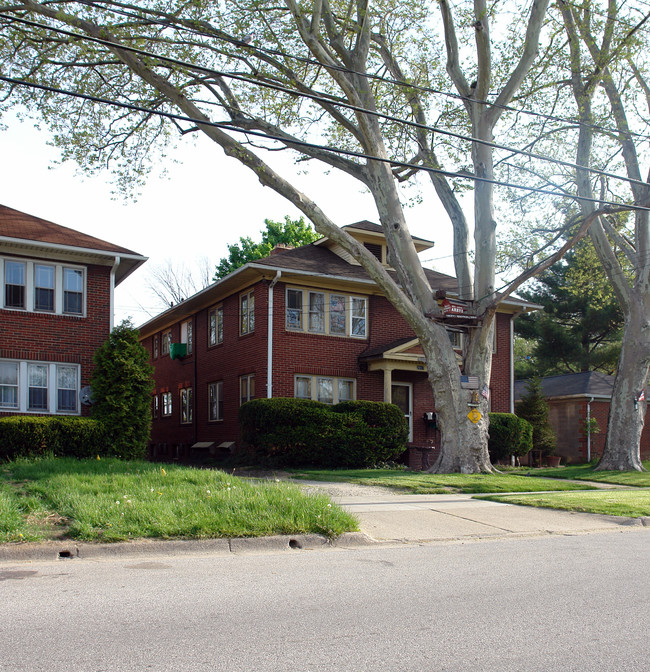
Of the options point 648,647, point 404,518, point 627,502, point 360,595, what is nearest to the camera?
point 648,647

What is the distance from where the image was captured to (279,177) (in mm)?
17656

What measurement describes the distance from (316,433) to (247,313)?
19.4 feet

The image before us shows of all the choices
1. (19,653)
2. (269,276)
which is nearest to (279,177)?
(269,276)

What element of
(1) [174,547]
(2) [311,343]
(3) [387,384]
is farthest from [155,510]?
(3) [387,384]

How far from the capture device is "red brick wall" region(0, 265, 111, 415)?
19.0m

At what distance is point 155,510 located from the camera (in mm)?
8812

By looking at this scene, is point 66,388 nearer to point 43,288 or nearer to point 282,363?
point 43,288

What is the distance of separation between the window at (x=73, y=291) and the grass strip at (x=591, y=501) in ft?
39.4

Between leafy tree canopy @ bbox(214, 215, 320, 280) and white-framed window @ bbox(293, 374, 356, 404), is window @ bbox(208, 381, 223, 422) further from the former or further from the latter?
leafy tree canopy @ bbox(214, 215, 320, 280)

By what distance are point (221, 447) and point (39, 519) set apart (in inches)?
615

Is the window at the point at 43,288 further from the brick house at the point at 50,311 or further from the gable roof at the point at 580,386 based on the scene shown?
Result: the gable roof at the point at 580,386

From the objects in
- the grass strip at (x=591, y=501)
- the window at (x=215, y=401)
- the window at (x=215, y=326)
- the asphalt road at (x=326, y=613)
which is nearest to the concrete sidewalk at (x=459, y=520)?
the grass strip at (x=591, y=501)

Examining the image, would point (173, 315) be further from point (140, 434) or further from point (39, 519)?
point (39, 519)

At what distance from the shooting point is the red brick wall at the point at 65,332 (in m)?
19.0
